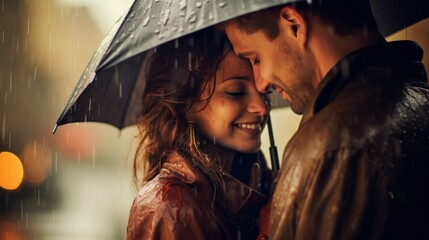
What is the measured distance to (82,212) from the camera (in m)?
20.6

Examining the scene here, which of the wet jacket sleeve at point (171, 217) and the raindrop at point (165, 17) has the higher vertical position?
the raindrop at point (165, 17)

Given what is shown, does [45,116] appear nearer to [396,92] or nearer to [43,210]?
[43,210]

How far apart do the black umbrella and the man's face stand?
0.95ft

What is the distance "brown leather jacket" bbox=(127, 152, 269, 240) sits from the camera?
3.12 metres

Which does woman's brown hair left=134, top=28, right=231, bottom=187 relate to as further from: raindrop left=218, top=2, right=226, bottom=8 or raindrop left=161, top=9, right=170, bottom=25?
raindrop left=218, top=2, right=226, bottom=8

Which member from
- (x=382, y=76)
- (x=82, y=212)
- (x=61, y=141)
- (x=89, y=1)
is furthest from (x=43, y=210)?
(x=382, y=76)

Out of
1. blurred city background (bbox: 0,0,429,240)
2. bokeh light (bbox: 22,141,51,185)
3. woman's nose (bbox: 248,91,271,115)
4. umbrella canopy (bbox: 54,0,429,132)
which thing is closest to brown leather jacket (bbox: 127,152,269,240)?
woman's nose (bbox: 248,91,271,115)

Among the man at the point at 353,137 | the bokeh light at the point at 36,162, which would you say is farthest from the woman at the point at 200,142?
the bokeh light at the point at 36,162

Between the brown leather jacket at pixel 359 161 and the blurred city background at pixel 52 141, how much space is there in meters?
12.1

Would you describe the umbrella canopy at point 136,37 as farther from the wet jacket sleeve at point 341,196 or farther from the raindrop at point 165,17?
the wet jacket sleeve at point 341,196

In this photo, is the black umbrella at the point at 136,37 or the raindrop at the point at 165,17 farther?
the raindrop at the point at 165,17

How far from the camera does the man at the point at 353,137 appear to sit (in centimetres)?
202

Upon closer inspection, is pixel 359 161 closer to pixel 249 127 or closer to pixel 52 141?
pixel 249 127

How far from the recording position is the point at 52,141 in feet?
83.3
